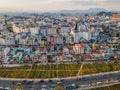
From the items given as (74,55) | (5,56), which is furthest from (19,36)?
(74,55)

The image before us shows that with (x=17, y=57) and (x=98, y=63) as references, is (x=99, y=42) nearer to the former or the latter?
(x=98, y=63)

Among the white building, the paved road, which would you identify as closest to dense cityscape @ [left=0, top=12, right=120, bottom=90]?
the paved road

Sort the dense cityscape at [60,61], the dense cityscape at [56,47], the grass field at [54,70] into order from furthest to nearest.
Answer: the dense cityscape at [56,47] < the grass field at [54,70] < the dense cityscape at [60,61]

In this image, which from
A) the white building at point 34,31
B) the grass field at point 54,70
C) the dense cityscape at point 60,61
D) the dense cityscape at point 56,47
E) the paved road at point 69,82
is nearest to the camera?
the paved road at point 69,82

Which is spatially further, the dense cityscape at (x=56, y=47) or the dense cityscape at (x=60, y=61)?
the dense cityscape at (x=56, y=47)

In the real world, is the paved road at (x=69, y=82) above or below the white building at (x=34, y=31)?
below

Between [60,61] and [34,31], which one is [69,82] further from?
[34,31]

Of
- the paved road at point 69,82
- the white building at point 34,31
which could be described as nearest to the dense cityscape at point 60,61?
the paved road at point 69,82

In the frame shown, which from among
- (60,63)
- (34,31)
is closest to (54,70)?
(60,63)

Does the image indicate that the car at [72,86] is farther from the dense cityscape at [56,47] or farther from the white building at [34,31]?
the white building at [34,31]
